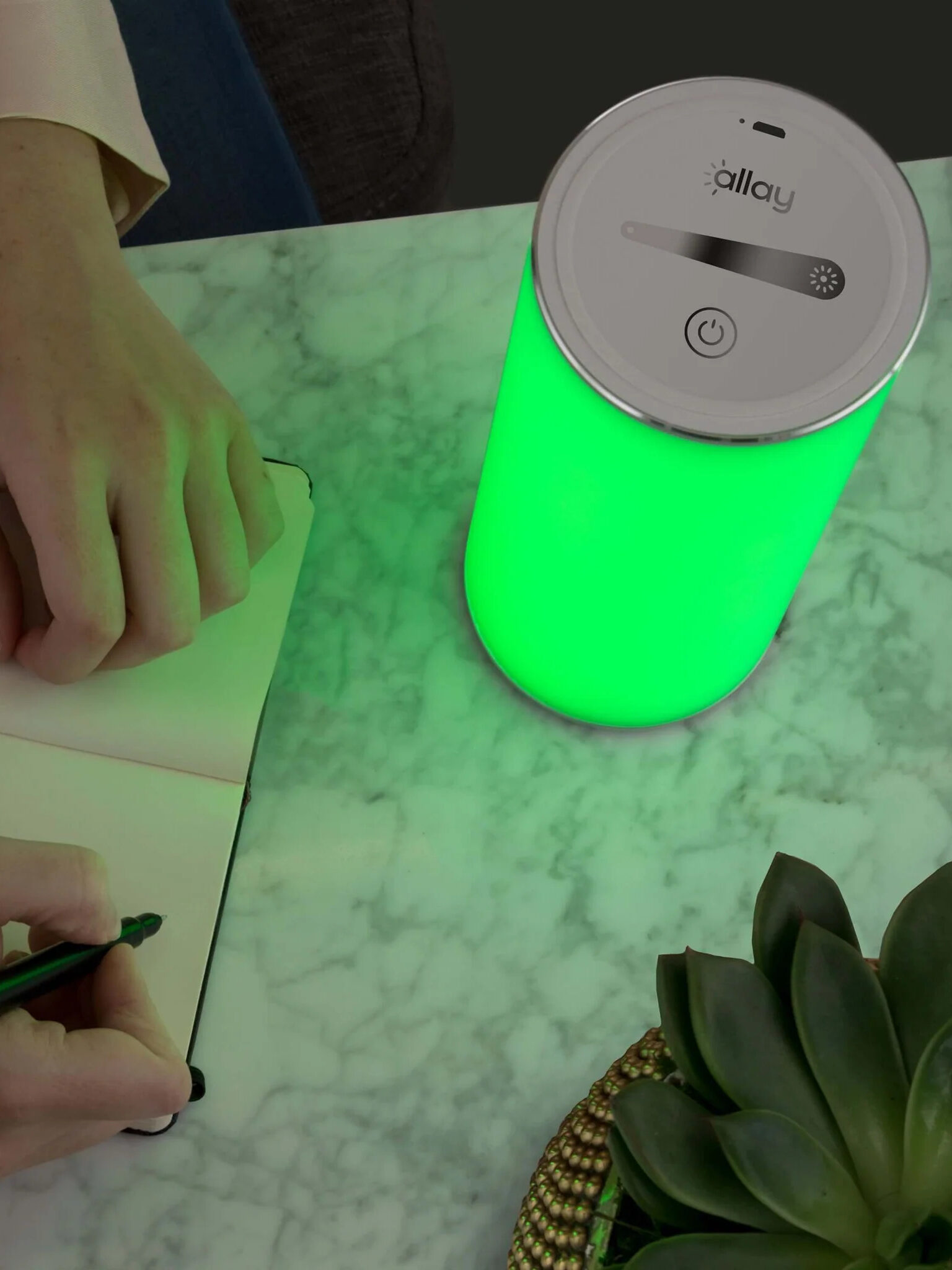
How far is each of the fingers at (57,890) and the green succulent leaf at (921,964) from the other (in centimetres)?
29

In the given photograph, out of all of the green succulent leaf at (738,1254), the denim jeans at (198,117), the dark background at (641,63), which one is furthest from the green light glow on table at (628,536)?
the dark background at (641,63)

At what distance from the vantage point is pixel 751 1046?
35 centimetres

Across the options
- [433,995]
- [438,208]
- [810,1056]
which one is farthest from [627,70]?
[810,1056]

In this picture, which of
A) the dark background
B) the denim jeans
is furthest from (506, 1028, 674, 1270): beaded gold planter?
the dark background

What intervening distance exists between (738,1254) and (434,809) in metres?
0.27

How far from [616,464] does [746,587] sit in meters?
0.09

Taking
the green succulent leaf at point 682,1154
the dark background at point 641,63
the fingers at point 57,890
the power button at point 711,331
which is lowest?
the dark background at point 641,63

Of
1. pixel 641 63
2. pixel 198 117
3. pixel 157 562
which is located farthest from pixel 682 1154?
pixel 641 63

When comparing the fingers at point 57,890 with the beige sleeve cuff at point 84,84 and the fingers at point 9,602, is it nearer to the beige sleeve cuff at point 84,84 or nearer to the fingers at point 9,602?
the fingers at point 9,602

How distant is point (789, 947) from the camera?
1.20ft

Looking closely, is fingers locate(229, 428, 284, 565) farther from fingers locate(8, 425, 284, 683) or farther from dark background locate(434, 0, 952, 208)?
dark background locate(434, 0, 952, 208)

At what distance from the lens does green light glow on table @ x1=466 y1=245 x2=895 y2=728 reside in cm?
37

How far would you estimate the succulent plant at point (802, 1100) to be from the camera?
318 millimetres

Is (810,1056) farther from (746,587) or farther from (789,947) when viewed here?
(746,587)
